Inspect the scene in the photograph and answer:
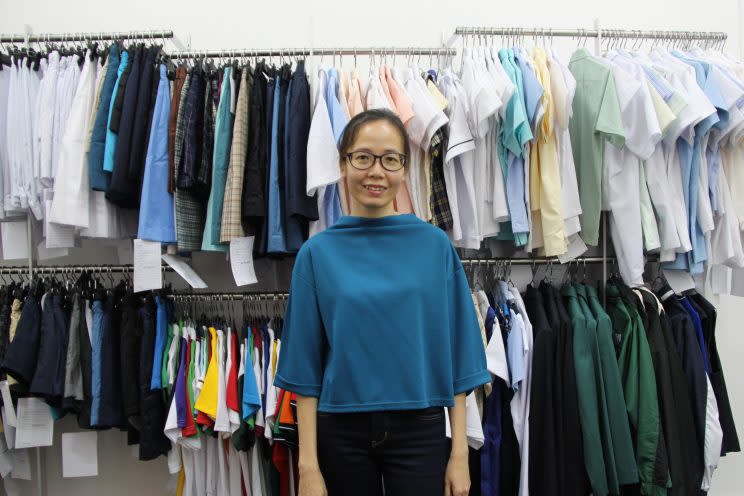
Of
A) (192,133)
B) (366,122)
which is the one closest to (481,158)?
(366,122)

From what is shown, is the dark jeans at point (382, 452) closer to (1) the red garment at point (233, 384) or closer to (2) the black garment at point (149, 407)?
(1) the red garment at point (233, 384)

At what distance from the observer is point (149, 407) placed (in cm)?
200

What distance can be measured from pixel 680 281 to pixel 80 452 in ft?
9.17

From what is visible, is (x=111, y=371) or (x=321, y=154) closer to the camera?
(x=321, y=154)

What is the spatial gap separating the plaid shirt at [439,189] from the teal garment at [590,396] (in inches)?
26.1

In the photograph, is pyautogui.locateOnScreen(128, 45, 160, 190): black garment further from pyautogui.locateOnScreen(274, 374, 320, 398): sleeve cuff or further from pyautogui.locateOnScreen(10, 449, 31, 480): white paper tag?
pyautogui.locateOnScreen(10, 449, 31, 480): white paper tag

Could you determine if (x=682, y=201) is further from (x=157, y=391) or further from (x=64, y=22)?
(x=64, y=22)

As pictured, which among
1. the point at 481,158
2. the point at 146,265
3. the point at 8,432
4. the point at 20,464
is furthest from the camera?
the point at 20,464

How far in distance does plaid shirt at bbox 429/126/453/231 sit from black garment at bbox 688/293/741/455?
124 centimetres

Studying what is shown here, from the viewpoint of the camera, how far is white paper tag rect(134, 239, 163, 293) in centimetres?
194

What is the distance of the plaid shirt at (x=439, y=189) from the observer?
6.57ft

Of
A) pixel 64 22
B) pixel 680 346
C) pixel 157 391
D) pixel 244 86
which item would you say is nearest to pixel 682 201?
pixel 680 346

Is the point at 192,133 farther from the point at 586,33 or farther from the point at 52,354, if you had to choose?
the point at 586,33

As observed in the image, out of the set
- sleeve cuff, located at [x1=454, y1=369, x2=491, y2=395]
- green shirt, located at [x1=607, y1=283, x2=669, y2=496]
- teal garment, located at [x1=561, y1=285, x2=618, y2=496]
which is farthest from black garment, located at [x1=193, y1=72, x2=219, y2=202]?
green shirt, located at [x1=607, y1=283, x2=669, y2=496]
